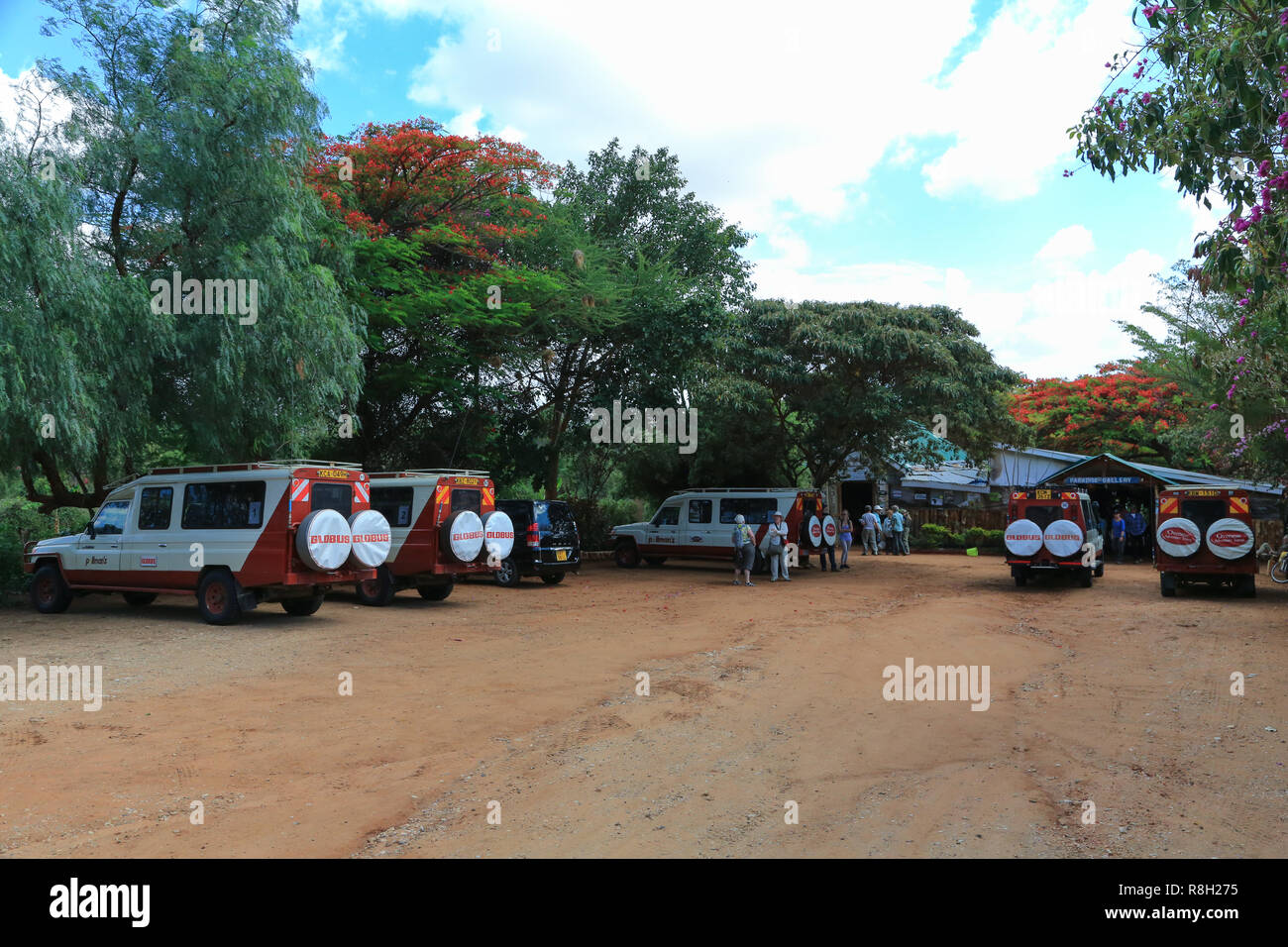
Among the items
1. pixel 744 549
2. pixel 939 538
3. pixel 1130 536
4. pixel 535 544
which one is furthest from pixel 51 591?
pixel 1130 536

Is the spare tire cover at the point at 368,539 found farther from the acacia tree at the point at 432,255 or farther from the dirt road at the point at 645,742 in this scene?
the acacia tree at the point at 432,255

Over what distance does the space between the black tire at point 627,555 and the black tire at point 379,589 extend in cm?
932

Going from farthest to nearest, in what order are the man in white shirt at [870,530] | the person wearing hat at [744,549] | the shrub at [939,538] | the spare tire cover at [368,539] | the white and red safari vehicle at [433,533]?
the shrub at [939,538]
the man in white shirt at [870,530]
the person wearing hat at [744,549]
the white and red safari vehicle at [433,533]
the spare tire cover at [368,539]

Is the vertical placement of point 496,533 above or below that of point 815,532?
above

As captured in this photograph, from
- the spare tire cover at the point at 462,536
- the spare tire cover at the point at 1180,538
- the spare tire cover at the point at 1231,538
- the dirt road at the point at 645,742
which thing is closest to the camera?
the dirt road at the point at 645,742

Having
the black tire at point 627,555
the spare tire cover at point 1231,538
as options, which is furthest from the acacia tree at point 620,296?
the spare tire cover at point 1231,538

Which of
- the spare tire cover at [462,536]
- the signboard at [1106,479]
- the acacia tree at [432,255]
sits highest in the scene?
the acacia tree at [432,255]

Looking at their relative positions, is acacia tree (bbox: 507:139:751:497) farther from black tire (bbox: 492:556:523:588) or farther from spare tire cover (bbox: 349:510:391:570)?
spare tire cover (bbox: 349:510:391:570)

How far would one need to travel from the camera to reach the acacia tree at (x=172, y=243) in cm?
1125

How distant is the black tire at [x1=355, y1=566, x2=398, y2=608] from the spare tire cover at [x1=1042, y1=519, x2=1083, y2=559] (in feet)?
40.7

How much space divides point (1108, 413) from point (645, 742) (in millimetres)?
30669

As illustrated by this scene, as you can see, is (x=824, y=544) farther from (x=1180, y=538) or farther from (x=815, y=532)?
(x=1180, y=538)

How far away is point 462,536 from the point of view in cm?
1406

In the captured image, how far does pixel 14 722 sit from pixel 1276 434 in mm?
21230
